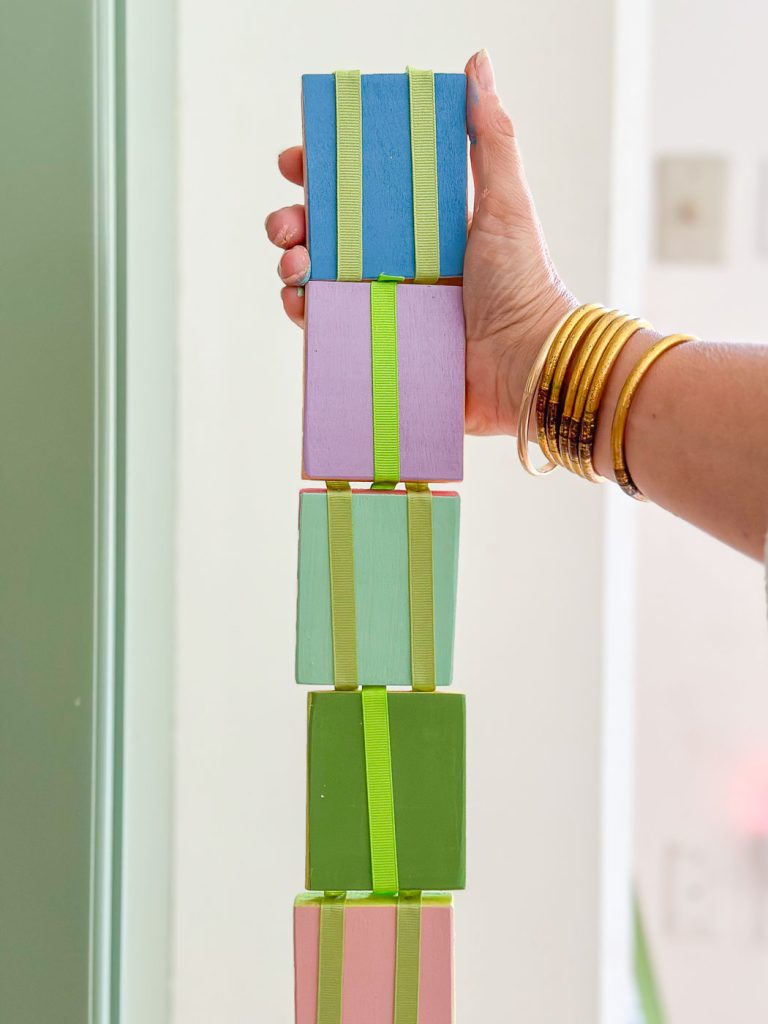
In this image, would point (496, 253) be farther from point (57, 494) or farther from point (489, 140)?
point (57, 494)

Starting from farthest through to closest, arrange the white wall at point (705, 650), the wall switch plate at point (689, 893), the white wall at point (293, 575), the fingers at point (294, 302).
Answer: the wall switch plate at point (689, 893), the white wall at point (705, 650), the white wall at point (293, 575), the fingers at point (294, 302)

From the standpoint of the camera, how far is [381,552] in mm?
591

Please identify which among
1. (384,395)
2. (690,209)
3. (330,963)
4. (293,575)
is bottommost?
(330,963)

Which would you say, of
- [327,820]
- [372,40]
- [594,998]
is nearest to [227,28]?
[372,40]

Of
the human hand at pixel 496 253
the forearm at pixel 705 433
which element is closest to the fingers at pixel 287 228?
the human hand at pixel 496 253

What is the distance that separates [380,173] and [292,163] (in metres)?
0.11

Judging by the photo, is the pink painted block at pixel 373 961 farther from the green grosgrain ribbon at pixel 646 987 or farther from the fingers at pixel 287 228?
the green grosgrain ribbon at pixel 646 987

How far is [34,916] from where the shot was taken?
0.68m

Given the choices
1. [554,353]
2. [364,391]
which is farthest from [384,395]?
[554,353]

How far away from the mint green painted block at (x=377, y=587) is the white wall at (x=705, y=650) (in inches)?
40.8

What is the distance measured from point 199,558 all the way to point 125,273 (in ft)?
0.83

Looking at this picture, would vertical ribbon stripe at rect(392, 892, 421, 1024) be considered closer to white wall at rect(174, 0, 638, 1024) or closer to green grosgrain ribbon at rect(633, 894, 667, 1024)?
white wall at rect(174, 0, 638, 1024)

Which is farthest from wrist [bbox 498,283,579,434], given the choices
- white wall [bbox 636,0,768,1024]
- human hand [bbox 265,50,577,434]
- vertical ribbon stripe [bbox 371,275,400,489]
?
white wall [bbox 636,0,768,1024]

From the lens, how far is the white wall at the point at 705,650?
1486 millimetres
